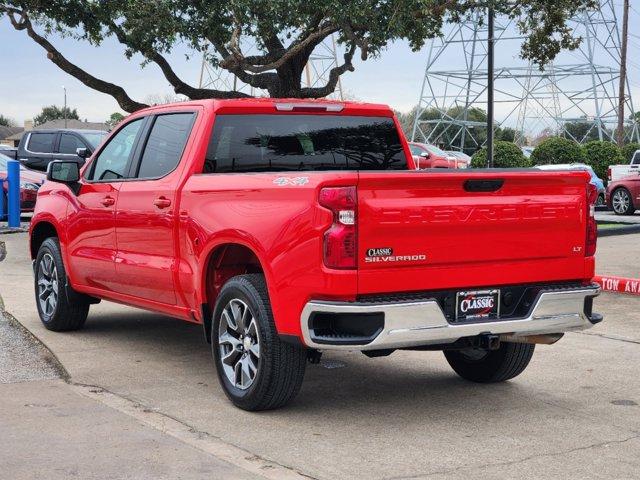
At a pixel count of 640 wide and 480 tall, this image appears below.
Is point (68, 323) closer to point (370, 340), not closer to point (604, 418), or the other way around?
point (370, 340)

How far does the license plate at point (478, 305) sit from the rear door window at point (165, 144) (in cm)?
241

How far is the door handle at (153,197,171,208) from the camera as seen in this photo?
7250mm

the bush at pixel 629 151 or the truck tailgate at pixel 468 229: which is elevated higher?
the truck tailgate at pixel 468 229

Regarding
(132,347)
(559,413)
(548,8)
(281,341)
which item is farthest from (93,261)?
(548,8)

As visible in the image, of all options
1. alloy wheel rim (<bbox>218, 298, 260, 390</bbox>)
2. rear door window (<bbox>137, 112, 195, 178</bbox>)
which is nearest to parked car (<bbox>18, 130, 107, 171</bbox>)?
rear door window (<bbox>137, 112, 195, 178</bbox>)

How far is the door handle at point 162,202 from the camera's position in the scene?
725cm

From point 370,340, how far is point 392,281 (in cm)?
36

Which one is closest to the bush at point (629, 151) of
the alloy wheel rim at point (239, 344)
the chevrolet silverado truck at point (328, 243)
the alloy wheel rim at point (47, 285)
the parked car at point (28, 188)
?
the parked car at point (28, 188)

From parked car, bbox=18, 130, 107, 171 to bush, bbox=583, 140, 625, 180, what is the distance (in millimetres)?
21816

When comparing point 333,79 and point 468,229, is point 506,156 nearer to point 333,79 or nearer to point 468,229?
point 333,79

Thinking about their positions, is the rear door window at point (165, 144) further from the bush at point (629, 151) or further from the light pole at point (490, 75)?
the bush at point (629, 151)

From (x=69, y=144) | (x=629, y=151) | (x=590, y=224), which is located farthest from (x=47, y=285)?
(x=629, y=151)

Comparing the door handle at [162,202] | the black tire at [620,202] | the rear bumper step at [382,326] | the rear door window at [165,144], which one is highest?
the rear door window at [165,144]

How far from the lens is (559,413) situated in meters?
6.45
